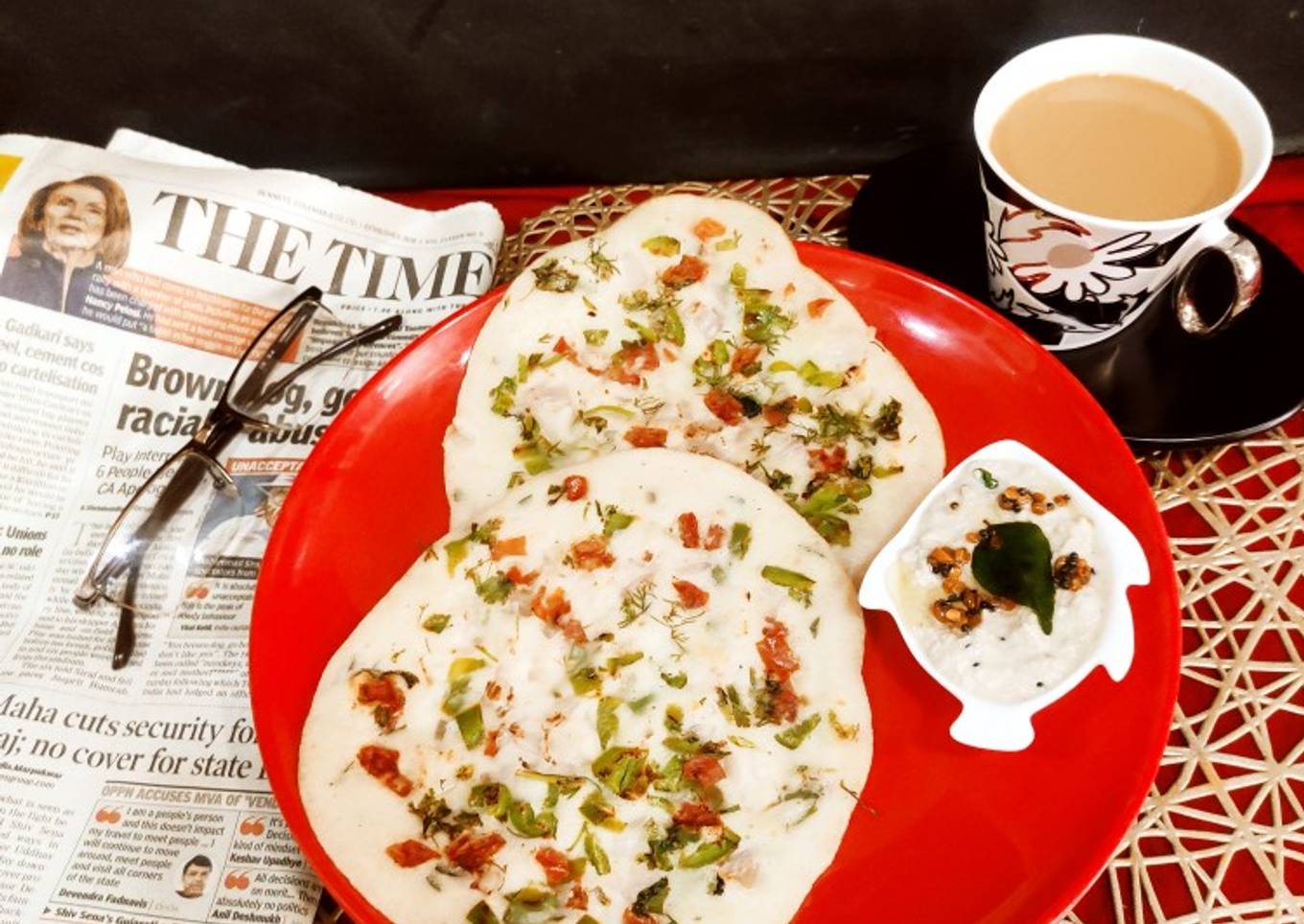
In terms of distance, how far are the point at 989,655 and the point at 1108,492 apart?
0.26m

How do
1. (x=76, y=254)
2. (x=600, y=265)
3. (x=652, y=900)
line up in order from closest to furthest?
(x=652, y=900), (x=600, y=265), (x=76, y=254)

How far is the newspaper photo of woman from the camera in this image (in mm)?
1498

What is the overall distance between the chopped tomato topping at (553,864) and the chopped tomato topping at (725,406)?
0.47m

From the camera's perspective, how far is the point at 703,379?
1.21m

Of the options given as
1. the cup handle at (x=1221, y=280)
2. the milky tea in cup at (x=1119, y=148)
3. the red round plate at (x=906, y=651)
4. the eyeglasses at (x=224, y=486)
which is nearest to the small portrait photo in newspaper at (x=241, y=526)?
the eyeglasses at (x=224, y=486)

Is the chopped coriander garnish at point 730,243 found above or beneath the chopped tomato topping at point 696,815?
above

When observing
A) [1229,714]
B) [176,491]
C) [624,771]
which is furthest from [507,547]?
[1229,714]

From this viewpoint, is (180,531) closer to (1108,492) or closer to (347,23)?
(347,23)

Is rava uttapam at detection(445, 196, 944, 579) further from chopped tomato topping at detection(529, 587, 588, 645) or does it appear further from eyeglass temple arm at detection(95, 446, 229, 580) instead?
eyeglass temple arm at detection(95, 446, 229, 580)

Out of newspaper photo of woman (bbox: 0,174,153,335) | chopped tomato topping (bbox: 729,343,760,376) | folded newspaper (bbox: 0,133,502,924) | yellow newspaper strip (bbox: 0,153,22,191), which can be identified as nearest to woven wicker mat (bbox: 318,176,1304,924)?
folded newspaper (bbox: 0,133,502,924)

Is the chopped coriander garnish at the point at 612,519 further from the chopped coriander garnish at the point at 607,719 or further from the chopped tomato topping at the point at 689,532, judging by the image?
the chopped coriander garnish at the point at 607,719

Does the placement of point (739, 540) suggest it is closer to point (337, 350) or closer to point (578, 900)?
point (578, 900)

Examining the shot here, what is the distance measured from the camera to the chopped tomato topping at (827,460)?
1.14m

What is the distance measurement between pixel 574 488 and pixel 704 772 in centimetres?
31
